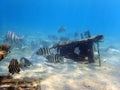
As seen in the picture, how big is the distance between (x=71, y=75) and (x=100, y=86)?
1.67 metres

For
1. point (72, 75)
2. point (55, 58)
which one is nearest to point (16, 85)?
point (72, 75)

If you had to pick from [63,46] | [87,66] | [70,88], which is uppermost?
[63,46]

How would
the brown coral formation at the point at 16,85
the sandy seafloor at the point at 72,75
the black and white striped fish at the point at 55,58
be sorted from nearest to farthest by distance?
the brown coral formation at the point at 16,85, the sandy seafloor at the point at 72,75, the black and white striped fish at the point at 55,58

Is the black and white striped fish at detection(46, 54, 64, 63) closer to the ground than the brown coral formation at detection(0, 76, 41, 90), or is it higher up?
higher up

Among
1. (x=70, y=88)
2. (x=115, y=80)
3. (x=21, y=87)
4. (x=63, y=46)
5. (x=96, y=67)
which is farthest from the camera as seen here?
(x=63, y=46)

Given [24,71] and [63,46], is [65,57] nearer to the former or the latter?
[63,46]

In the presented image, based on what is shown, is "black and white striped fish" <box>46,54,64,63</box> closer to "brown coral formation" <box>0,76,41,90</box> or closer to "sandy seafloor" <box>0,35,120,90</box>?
"sandy seafloor" <box>0,35,120,90</box>

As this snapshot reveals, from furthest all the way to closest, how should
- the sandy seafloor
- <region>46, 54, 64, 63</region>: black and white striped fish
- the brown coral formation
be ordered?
<region>46, 54, 64, 63</region>: black and white striped fish < the sandy seafloor < the brown coral formation

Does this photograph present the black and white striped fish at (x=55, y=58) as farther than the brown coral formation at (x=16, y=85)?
Yes

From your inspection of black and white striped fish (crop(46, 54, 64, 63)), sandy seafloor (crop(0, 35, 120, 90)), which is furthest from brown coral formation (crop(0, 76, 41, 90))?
black and white striped fish (crop(46, 54, 64, 63))

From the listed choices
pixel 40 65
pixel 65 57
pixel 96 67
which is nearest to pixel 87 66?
pixel 96 67

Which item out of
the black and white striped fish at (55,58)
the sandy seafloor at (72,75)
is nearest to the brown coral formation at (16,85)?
the sandy seafloor at (72,75)

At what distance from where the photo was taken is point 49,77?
30.5 feet

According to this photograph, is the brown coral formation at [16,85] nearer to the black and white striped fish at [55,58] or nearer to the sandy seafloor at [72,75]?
the sandy seafloor at [72,75]
